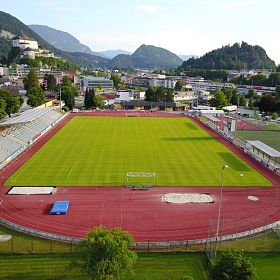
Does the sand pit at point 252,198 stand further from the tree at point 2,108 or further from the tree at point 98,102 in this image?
the tree at point 98,102

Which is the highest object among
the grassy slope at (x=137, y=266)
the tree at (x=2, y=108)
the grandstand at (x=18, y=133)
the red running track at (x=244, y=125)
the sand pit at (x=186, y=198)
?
the tree at (x=2, y=108)

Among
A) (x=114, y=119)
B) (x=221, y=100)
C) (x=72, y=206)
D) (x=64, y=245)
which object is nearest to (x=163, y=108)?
(x=221, y=100)

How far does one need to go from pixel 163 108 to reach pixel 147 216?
78.7m

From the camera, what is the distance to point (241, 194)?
33969 millimetres

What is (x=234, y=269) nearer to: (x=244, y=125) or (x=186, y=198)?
(x=186, y=198)

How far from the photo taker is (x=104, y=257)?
57.2ft

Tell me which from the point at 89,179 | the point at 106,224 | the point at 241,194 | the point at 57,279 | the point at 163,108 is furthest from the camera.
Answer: the point at 163,108

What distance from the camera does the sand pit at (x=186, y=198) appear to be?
31.8 meters

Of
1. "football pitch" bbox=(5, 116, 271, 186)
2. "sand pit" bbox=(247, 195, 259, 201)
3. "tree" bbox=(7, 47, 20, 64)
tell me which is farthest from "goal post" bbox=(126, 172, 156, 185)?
"tree" bbox=(7, 47, 20, 64)

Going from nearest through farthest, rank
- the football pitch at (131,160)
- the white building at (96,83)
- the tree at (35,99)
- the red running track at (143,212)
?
the red running track at (143,212) < the football pitch at (131,160) < the tree at (35,99) < the white building at (96,83)

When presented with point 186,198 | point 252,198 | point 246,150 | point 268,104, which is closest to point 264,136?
point 246,150

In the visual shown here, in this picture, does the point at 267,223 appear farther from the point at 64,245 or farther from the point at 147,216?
the point at 64,245

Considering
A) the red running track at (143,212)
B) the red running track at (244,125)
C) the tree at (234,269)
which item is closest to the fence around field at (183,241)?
the red running track at (143,212)

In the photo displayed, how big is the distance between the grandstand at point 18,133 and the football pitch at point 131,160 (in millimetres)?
2786
